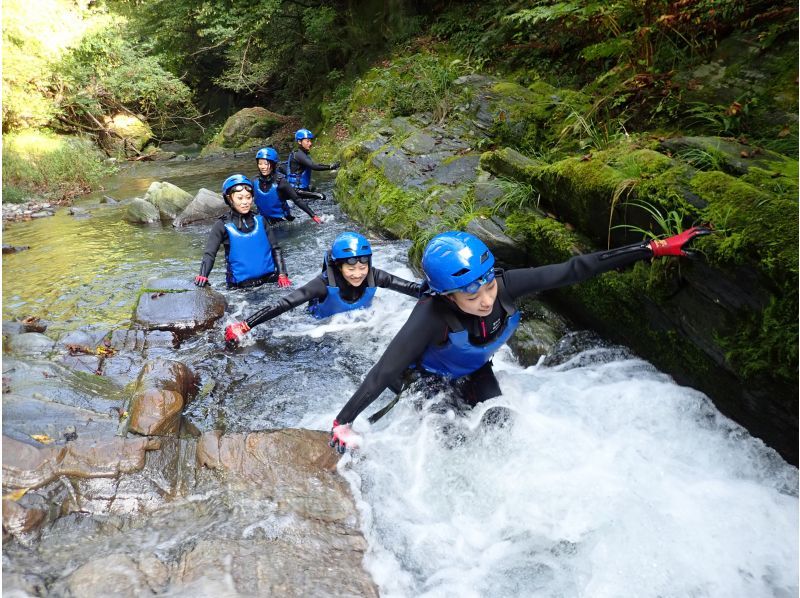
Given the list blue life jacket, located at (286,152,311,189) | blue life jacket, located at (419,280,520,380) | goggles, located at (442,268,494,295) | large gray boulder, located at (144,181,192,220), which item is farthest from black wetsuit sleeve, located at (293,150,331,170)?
goggles, located at (442,268,494,295)

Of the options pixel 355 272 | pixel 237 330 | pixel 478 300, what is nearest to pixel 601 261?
pixel 478 300

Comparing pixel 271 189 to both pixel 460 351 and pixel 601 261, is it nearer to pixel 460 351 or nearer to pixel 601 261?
pixel 460 351

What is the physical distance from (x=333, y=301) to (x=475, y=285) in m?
2.76

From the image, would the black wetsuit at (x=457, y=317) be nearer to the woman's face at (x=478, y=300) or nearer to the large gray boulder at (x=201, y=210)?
the woman's face at (x=478, y=300)

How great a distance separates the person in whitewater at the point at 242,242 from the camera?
23.0ft

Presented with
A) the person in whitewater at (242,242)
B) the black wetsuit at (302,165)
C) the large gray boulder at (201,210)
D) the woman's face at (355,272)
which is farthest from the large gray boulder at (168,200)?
the woman's face at (355,272)

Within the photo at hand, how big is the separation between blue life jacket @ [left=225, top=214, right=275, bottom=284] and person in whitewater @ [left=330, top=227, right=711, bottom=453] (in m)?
4.00

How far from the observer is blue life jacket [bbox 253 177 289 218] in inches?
415

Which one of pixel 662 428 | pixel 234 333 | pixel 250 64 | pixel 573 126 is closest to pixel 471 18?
pixel 573 126

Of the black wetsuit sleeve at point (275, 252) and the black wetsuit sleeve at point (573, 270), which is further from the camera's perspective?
the black wetsuit sleeve at point (275, 252)

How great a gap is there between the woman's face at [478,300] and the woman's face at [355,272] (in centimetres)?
208

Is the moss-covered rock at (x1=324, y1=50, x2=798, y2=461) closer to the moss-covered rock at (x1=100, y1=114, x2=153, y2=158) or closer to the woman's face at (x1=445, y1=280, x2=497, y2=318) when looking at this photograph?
the woman's face at (x1=445, y1=280, x2=497, y2=318)

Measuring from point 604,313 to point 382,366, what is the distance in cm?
250

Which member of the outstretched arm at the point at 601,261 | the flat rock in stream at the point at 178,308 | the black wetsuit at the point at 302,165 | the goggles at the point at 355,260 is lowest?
the black wetsuit at the point at 302,165
